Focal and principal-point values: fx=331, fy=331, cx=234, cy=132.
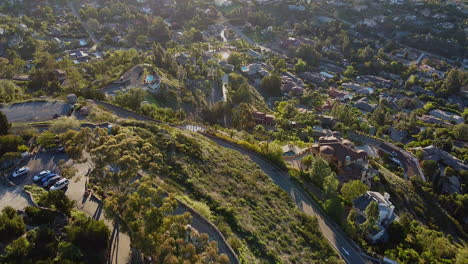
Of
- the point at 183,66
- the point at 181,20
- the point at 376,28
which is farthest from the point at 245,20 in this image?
the point at 183,66

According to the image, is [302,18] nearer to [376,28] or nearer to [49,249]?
[376,28]

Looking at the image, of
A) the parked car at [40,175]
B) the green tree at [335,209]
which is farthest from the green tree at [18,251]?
the green tree at [335,209]

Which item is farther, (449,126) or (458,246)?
(449,126)

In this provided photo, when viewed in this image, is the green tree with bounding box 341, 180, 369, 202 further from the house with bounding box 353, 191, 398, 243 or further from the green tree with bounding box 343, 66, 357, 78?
the green tree with bounding box 343, 66, 357, 78

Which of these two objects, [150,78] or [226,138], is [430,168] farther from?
[150,78]

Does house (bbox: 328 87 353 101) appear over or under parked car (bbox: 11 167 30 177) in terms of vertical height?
under

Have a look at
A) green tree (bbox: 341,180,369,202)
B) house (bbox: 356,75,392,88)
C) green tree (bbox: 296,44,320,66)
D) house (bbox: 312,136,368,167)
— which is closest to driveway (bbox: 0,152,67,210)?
green tree (bbox: 341,180,369,202)
